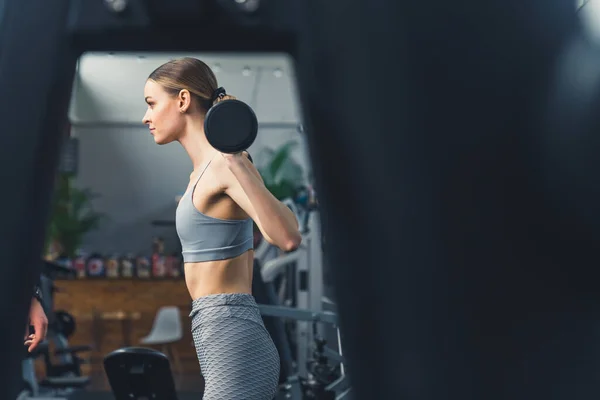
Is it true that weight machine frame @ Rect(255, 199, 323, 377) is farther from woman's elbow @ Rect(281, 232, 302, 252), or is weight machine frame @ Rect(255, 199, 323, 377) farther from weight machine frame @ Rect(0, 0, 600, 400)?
weight machine frame @ Rect(0, 0, 600, 400)

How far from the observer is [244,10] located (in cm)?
44

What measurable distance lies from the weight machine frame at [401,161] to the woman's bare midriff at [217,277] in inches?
23.9

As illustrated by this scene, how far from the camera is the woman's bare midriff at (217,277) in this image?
106cm

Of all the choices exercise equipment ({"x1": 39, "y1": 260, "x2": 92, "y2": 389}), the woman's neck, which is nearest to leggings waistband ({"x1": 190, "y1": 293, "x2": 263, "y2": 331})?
the woman's neck

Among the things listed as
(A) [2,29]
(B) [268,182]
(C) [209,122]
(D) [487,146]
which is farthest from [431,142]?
(B) [268,182]

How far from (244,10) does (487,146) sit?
0.16 m

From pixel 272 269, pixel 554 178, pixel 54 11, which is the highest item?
→ pixel 54 11

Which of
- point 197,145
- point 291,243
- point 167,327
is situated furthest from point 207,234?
point 167,327

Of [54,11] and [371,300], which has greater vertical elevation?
[54,11]

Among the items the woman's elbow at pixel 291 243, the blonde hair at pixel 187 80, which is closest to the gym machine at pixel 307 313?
the blonde hair at pixel 187 80

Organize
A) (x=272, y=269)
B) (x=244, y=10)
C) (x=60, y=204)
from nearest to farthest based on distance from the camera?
(x=244, y=10)
(x=272, y=269)
(x=60, y=204)

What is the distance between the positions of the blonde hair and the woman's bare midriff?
217 millimetres

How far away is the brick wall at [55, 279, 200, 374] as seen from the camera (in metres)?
6.43

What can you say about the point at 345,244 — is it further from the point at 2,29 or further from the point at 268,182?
the point at 268,182
